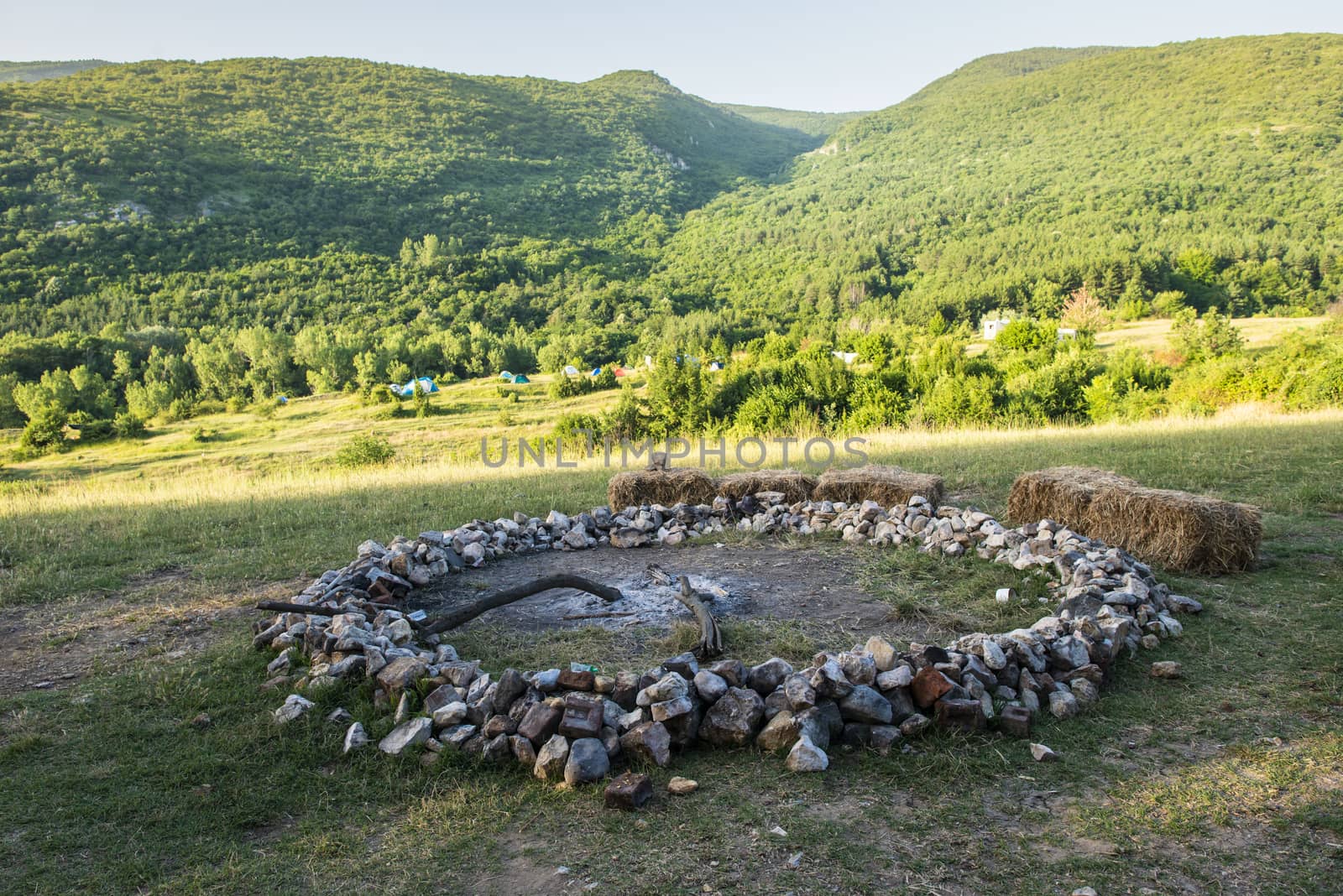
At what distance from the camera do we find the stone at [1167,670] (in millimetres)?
3541

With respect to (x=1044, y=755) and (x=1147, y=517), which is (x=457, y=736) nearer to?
(x=1044, y=755)

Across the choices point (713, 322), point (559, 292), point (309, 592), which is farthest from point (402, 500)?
point (559, 292)

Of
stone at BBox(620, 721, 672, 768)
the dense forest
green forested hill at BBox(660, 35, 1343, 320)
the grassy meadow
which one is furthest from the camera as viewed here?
green forested hill at BBox(660, 35, 1343, 320)

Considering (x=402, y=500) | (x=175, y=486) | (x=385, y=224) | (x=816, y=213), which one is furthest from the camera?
(x=816, y=213)

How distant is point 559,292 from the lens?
7525 cm

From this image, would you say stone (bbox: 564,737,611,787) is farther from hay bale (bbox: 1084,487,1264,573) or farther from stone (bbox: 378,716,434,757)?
hay bale (bbox: 1084,487,1264,573)

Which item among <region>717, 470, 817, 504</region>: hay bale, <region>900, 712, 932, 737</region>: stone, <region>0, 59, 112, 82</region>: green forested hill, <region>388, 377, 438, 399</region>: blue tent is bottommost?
<region>388, 377, 438, 399</region>: blue tent

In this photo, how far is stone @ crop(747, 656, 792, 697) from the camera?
10.9 ft

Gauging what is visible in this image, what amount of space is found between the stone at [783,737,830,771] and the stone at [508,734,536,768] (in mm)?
1031

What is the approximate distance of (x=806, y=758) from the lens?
289 cm

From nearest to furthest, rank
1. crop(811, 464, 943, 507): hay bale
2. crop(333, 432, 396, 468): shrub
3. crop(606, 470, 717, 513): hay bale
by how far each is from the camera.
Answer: crop(811, 464, 943, 507): hay bale
crop(606, 470, 717, 513): hay bale
crop(333, 432, 396, 468): shrub

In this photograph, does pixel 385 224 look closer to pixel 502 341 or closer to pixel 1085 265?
pixel 502 341

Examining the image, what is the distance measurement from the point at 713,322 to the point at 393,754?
6022cm

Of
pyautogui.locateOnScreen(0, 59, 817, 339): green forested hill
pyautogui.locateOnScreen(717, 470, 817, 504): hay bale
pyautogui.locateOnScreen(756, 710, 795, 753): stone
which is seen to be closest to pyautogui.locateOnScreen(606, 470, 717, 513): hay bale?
pyautogui.locateOnScreen(717, 470, 817, 504): hay bale
